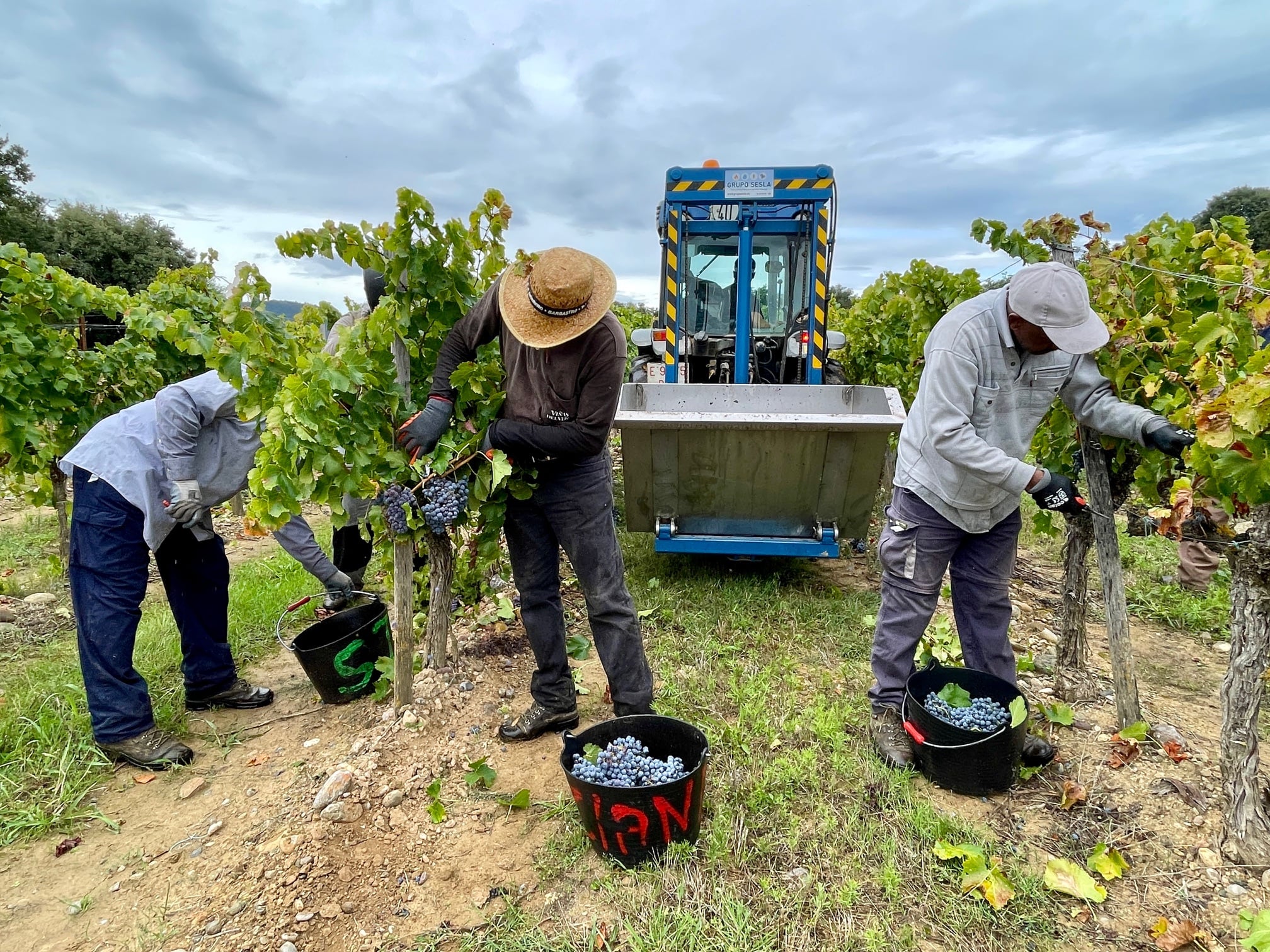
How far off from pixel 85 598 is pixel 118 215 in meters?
28.7

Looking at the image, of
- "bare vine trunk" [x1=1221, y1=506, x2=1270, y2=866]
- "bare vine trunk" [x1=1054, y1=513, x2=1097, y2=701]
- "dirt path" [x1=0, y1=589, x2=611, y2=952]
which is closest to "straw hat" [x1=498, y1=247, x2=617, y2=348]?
"dirt path" [x1=0, y1=589, x2=611, y2=952]

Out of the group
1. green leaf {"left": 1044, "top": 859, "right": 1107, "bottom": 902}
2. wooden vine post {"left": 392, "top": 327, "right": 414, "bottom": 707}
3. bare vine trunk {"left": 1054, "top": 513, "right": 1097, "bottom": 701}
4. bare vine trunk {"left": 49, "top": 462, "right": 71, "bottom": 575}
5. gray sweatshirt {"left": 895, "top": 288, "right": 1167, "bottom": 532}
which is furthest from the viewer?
bare vine trunk {"left": 49, "top": 462, "right": 71, "bottom": 575}

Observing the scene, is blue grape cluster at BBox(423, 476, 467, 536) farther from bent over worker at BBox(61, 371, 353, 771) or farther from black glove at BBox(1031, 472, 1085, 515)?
black glove at BBox(1031, 472, 1085, 515)

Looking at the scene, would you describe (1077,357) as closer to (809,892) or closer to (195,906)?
(809,892)

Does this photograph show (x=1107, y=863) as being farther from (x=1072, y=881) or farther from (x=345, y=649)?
(x=345, y=649)

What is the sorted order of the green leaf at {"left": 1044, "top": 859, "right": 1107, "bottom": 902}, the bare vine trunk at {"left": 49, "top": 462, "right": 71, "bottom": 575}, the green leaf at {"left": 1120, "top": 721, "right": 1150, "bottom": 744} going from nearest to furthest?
1. the green leaf at {"left": 1044, "top": 859, "right": 1107, "bottom": 902}
2. the green leaf at {"left": 1120, "top": 721, "right": 1150, "bottom": 744}
3. the bare vine trunk at {"left": 49, "top": 462, "right": 71, "bottom": 575}

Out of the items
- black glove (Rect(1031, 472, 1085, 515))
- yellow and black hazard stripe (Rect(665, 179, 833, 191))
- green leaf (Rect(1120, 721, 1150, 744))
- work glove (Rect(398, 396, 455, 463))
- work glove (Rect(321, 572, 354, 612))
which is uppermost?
yellow and black hazard stripe (Rect(665, 179, 833, 191))

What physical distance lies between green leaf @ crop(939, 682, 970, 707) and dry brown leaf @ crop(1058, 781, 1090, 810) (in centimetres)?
41

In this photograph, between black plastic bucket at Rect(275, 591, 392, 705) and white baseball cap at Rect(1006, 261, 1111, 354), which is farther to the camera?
black plastic bucket at Rect(275, 591, 392, 705)

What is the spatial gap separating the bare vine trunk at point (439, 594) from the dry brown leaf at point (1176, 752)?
2952 mm

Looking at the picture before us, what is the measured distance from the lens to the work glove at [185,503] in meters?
3.01

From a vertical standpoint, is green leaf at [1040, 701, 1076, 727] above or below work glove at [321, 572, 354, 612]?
below

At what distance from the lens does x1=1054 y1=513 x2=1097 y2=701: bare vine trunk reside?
322 centimetres

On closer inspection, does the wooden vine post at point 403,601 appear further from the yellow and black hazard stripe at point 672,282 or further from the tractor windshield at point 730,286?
the tractor windshield at point 730,286
